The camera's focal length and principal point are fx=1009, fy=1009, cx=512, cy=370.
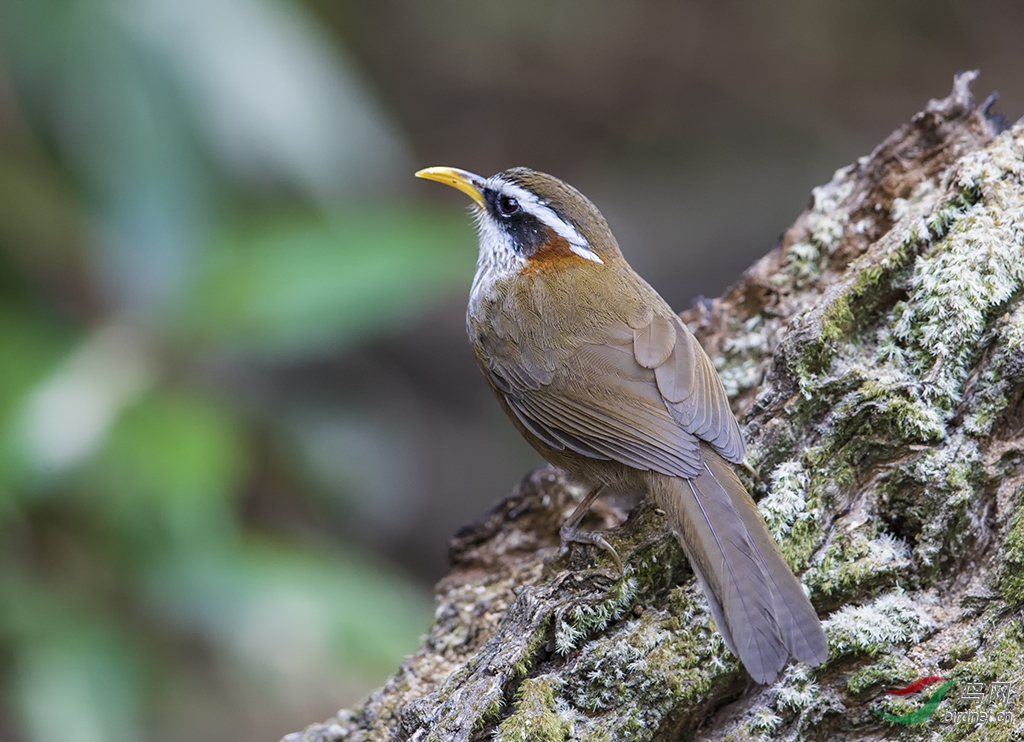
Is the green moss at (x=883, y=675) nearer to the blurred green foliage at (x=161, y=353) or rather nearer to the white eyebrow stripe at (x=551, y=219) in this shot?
the white eyebrow stripe at (x=551, y=219)

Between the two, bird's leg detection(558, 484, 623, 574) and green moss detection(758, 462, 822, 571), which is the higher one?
bird's leg detection(558, 484, 623, 574)

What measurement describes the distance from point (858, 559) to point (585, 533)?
814 millimetres

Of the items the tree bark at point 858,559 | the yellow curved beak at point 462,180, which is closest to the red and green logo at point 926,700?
the tree bark at point 858,559

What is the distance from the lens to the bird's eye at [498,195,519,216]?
4.09m

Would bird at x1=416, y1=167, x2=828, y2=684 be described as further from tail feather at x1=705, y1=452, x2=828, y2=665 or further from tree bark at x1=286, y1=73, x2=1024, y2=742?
tree bark at x1=286, y1=73, x2=1024, y2=742

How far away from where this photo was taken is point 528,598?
2.88 meters

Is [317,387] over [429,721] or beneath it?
over

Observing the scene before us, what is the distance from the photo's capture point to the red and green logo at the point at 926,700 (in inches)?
97.0

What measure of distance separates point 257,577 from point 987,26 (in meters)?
7.73

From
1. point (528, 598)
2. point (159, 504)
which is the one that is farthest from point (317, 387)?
point (528, 598)

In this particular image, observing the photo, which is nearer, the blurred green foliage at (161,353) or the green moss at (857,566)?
the green moss at (857,566)

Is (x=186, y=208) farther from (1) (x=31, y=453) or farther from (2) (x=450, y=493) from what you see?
(2) (x=450, y=493)

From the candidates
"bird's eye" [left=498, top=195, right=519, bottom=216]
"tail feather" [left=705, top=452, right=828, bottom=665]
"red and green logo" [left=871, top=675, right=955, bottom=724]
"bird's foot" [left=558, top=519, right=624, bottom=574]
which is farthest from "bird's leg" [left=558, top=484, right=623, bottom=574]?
"bird's eye" [left=498, top=195, right=519, bottom=216]

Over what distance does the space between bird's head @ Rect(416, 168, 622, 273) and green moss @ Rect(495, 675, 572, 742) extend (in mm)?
1783
